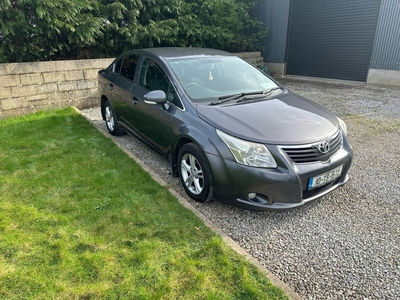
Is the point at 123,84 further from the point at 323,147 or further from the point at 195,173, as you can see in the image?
the point at 323,147

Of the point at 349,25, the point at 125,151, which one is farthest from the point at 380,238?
the point at 349,25

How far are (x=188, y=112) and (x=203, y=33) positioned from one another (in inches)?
261

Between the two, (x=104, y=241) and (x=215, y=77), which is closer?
(x=104, y=241)

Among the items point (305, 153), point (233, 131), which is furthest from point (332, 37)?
point (233, 131)

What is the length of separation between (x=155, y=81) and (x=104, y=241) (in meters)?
2.16

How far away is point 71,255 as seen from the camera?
2.41 m

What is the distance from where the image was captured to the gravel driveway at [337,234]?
2221mm

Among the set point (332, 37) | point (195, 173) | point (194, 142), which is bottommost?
point (195, 173)

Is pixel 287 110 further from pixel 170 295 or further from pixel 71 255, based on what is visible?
pixel 71 255

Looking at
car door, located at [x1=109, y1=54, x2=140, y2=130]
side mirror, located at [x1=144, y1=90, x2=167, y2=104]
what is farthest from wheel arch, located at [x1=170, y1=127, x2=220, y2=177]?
car door, located at [x1=109, y1=54, x2=140, y2=130]

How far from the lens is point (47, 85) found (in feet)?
21.9

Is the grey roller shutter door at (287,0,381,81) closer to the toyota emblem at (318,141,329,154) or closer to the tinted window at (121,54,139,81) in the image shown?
the tinted window at (121,54,139,81)

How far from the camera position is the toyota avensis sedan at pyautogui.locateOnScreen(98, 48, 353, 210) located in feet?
8.90

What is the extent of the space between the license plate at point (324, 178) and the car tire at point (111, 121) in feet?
11.0
